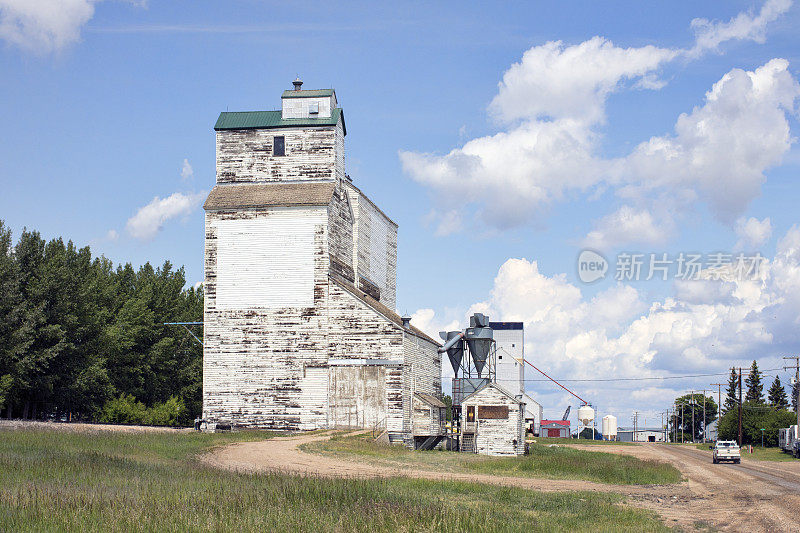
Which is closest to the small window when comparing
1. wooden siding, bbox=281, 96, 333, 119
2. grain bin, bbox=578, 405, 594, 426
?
wooden siding, bbox=281, 96, 333, 119

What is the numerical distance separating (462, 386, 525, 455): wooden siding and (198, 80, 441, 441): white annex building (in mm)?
4174

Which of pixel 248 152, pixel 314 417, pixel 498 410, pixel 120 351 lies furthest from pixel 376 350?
pixel 120 351

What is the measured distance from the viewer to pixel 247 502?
682 inches

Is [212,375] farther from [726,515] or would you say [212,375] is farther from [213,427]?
[726,515]

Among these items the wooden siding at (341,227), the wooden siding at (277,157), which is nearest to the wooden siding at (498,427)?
the wooden siding at (341,227)

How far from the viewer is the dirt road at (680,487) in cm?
2038

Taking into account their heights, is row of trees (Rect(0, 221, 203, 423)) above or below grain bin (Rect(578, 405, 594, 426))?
above

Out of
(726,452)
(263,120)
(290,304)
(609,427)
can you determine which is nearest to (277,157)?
(263,120)

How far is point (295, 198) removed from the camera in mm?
48938

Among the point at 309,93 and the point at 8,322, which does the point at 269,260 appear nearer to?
the point at 309,93

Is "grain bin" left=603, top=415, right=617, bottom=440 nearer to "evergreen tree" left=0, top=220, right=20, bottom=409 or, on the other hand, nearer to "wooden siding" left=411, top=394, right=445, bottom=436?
"wooden siding" left=411, top=394, right=445, bottom=436

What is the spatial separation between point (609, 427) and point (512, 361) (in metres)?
40.4

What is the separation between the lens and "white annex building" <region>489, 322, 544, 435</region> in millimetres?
107125

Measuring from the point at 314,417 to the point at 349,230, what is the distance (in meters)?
13.8
